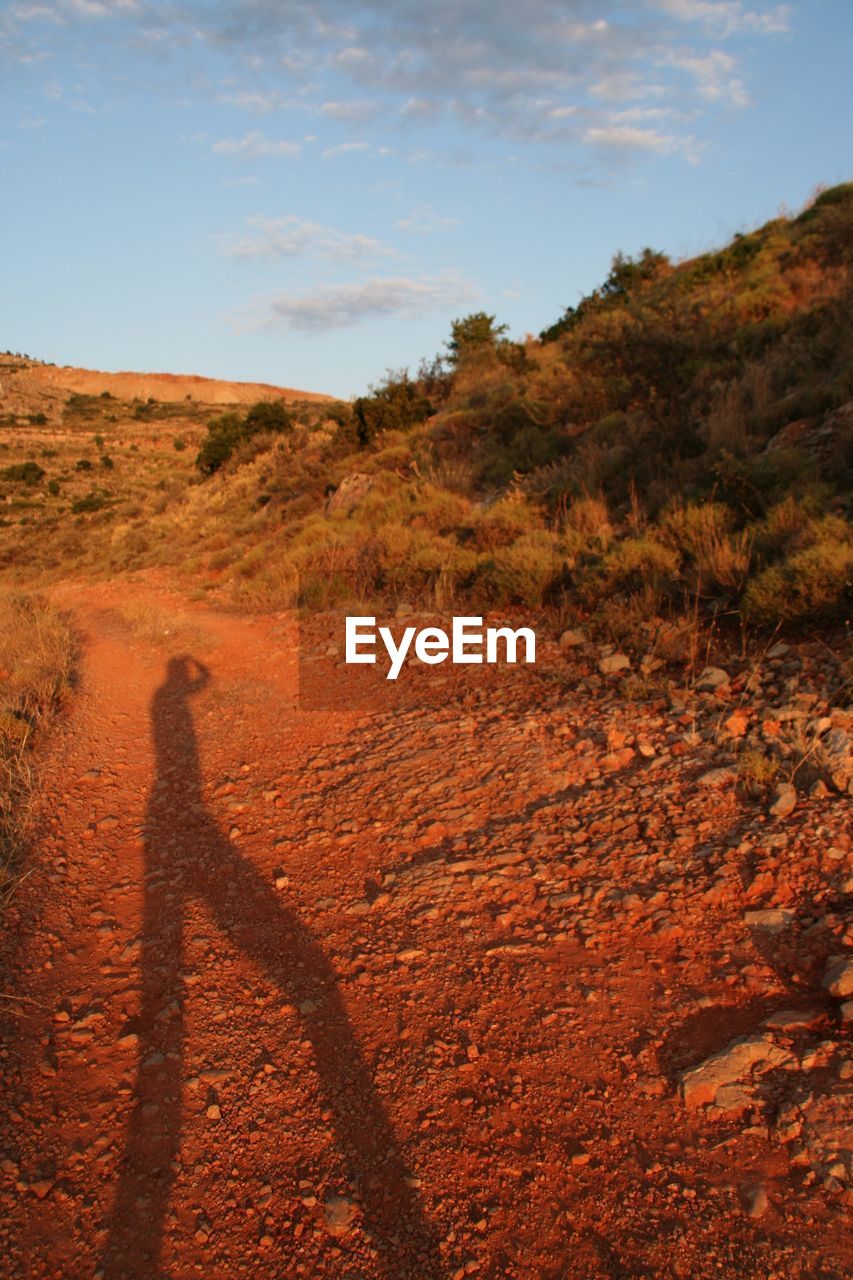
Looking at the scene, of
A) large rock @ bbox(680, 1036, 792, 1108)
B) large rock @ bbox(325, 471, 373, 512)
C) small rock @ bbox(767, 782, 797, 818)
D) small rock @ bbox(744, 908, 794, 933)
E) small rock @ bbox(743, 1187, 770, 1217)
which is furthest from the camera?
large rock @ bbox(325, 471, 373, 512)

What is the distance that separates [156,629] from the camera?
31.1ft

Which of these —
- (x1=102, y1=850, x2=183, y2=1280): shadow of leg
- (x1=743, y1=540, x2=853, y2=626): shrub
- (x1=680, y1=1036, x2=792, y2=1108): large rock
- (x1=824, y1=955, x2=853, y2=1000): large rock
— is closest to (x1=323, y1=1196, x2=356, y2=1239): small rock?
(x1=102, y1=850, x2=183, y2=1280): shadow of leg

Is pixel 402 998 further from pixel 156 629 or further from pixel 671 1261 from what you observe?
pixel 156 629

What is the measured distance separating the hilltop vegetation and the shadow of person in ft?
11.9

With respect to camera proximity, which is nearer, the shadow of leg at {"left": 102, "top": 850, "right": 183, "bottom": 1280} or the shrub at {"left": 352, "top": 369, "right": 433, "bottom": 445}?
the shadow of leg at {"left": 102, "top": 850, "right": 183, "bottom": 1280}

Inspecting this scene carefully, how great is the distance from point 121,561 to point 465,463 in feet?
25.0

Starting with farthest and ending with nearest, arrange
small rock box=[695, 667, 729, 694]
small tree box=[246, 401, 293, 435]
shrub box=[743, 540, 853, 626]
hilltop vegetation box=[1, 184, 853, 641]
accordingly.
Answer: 1. small tree box=[246, 401, 293, 435]
2. hilltop vegetation box=[1, 184, 853, 641]
3. shrub box=[743, 540, 853, 626]
4. small rock box=[695, 667, 729, 694]

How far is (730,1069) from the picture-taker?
2449 millimetres

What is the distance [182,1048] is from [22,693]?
203 inches

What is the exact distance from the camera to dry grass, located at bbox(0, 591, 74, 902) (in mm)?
4695

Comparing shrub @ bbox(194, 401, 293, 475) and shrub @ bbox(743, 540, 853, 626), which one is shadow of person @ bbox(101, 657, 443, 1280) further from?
shrub @ bbox(194, 401, 293, 475)

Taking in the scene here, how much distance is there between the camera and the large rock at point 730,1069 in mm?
2393

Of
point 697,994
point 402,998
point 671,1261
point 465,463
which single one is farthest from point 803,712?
point 465,463

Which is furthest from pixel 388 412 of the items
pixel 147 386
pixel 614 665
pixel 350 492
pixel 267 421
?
pixel 147 386
